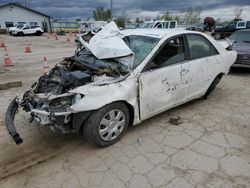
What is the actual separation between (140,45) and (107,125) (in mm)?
1455

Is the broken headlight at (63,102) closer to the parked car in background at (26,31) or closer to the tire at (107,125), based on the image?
the tire at (107,125)

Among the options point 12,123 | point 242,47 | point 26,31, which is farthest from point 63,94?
point 26,31

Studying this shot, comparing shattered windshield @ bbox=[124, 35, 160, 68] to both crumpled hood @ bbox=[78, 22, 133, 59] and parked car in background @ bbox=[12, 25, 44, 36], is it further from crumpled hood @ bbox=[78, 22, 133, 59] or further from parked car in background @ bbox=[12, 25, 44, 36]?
parked car in background @ bbox=[12, 25, 44, 36]

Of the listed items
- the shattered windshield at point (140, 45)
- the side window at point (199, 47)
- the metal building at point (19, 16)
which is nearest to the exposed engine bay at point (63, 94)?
the shattered windshield at point (140, 45)

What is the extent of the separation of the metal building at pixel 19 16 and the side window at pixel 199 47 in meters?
42.7

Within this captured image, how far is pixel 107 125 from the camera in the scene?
9.70ft

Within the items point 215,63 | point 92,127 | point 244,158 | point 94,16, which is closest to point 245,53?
point 215,63

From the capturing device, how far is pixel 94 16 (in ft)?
190

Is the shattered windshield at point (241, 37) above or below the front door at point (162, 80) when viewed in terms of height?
above

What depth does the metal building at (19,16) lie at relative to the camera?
38.1 m

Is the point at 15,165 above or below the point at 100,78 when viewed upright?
below

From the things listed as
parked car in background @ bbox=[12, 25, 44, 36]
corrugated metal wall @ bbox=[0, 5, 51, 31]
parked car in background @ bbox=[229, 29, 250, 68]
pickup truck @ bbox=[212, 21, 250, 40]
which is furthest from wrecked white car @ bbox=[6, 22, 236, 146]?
corrugated metal wall @ bbox=[0, 5, 51, 31]

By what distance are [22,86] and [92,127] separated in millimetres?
3863

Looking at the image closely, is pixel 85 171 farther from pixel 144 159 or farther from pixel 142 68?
pixel 142 68
